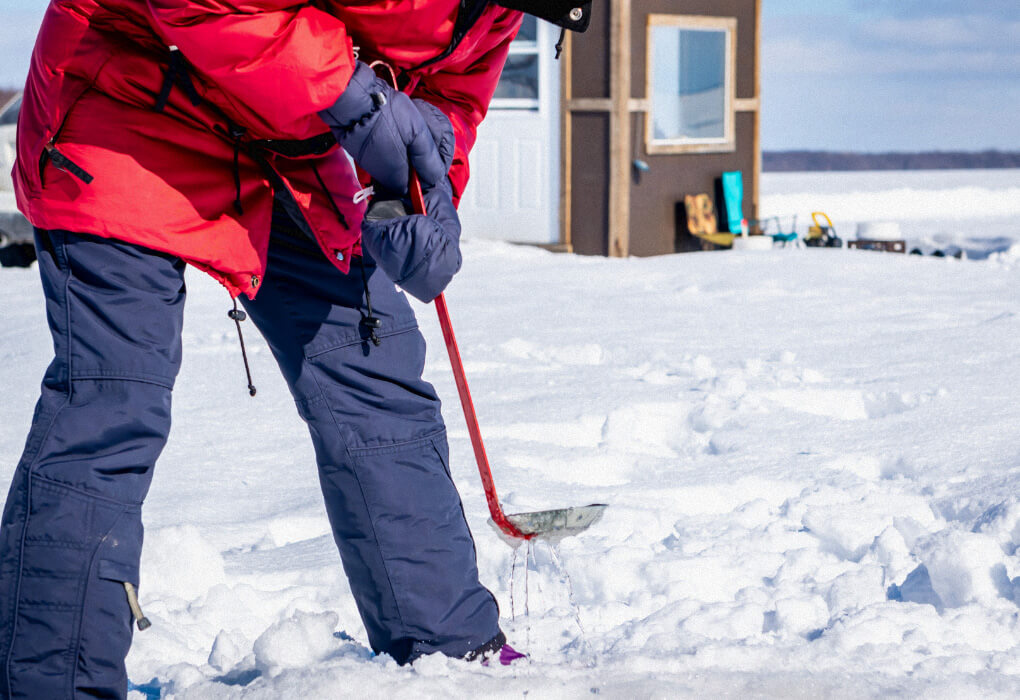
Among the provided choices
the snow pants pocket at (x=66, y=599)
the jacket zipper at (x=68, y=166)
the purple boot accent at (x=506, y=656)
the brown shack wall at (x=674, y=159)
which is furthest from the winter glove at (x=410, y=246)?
the brown shack wall at (x=674, y=159)

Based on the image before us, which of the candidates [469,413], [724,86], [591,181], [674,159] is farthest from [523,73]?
[469,413]

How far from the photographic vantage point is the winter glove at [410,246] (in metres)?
1.52

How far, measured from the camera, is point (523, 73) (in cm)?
943

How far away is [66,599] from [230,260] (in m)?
0.56

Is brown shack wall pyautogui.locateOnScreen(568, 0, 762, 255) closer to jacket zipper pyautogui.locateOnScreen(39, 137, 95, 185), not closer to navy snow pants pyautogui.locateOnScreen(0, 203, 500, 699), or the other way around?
navy snow pants pyautogui.locateOnScreen(0, 203, 500, 699)

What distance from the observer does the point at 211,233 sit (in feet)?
5.19

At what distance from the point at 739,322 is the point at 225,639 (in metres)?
3.74

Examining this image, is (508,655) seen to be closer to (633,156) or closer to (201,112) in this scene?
(201,112)

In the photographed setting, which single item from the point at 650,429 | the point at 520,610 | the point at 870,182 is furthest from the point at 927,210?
the point at 520,610

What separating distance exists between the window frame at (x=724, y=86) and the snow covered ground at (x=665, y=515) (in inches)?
190

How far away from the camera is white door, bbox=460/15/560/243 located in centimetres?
932

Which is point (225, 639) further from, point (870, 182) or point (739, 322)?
point (870, 182)

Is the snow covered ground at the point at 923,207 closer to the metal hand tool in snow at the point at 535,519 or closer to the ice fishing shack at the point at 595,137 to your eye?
the ice fishing shack at the point at 595,137

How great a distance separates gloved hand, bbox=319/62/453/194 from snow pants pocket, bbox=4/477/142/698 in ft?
2.11
